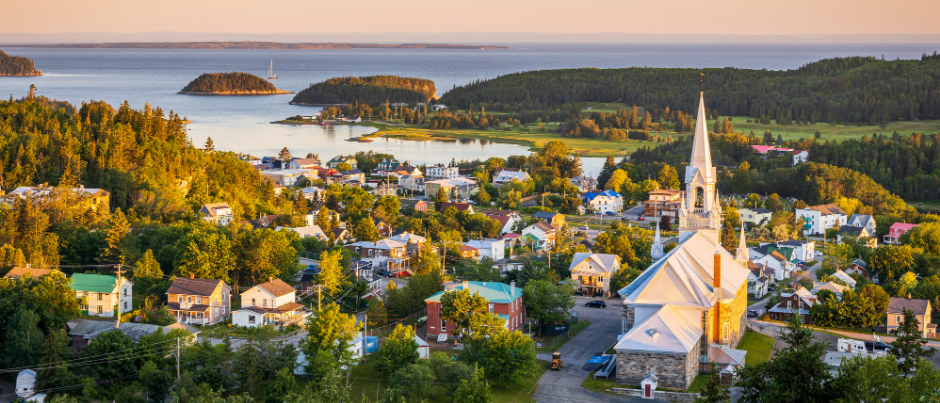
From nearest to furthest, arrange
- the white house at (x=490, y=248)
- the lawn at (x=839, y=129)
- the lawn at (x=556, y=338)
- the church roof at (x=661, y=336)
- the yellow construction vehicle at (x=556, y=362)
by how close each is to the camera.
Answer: the church roof at (x=661, y=336) → the yellow construction vehicle at (x=556, y=362) → the lawn at (x=556, y=338) → the white house at (x=490, y=248) → the lawn at (x=839, y=129)

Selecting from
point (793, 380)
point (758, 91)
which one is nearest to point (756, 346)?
point (793, 380)

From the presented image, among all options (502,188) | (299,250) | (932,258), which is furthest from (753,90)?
(299,250)

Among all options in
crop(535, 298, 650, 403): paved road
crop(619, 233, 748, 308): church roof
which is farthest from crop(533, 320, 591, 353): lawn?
crop(619, 233, 748, 308): church roof

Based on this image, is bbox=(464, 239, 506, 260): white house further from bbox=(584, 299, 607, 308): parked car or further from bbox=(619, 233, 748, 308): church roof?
bbox=(619, 233, 748, 308): church roof

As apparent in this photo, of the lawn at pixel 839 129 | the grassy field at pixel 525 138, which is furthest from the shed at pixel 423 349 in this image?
the lawn at pixel 839 129

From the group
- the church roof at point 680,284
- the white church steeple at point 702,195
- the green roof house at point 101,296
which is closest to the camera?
the church roof at point 680,284

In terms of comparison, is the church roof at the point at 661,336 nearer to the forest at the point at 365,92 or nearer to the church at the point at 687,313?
the church at the point at 687,313
